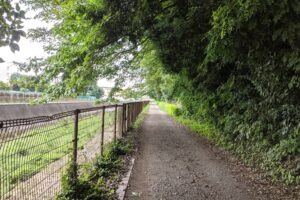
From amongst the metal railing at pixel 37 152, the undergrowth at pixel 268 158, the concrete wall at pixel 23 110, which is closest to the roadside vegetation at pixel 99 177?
the metal railing at pixel 37 152

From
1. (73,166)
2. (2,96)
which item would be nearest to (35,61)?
(73,166)

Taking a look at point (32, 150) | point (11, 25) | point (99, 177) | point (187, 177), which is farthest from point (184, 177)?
point (11, 25)

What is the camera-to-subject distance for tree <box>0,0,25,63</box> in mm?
2230

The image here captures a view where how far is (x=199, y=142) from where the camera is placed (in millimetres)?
10172

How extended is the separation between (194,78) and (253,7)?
682cm

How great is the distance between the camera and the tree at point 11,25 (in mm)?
2230

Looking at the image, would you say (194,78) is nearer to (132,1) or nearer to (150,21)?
(150,21)

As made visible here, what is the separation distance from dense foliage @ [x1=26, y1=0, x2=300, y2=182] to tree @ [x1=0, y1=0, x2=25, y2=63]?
3.08 meters

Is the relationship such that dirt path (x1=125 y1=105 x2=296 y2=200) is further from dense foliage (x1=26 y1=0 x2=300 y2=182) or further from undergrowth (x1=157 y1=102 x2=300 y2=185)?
dense foliage (x1=26 y1=0 x2=300 y2=182)

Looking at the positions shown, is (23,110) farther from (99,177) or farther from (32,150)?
(32,150)

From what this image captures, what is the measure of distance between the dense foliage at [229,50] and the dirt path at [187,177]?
869mm

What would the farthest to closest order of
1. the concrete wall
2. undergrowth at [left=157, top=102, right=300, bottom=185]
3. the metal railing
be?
the concrete wall < undergrowth at [left=157, top=102, right=300, bottom=185] < the metal railing

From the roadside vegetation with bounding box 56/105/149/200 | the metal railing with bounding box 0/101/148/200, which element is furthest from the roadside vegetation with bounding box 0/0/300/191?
the roadside vegetation with bounding box 56/105/149/200

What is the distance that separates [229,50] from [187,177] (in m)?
2.80
